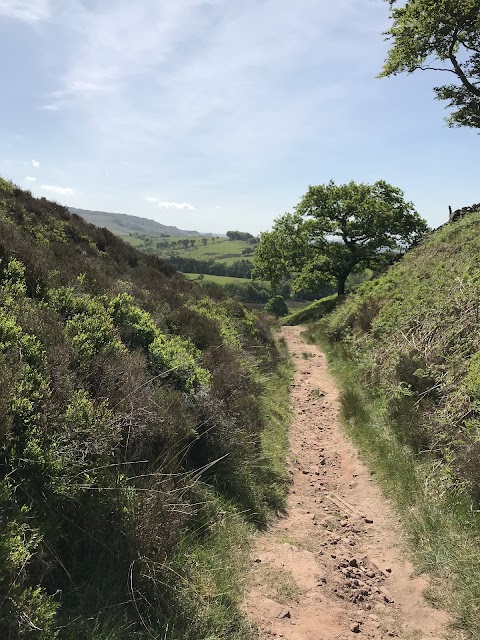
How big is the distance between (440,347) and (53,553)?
6575 mm

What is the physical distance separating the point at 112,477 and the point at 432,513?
3.55 m

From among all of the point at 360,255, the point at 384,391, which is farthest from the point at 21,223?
the point at 360,255

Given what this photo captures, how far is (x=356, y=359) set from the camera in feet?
37.8

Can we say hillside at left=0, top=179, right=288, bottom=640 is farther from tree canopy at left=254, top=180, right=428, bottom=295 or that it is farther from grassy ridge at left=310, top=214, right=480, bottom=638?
tree canopy at left=254, top=180, right=428, bottom=295

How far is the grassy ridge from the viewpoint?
396 cm

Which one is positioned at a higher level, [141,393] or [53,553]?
[141,393]

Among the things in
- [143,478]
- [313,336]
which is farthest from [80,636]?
[313,336]

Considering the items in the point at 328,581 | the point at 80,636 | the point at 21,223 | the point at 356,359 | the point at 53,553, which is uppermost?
the point at 21,223

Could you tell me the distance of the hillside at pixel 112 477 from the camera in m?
2.74

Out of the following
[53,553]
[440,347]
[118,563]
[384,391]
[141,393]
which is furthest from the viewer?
[384,391]

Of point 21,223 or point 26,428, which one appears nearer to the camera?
point 26,428

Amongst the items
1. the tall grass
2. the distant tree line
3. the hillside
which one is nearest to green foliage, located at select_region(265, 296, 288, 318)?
the tall grass

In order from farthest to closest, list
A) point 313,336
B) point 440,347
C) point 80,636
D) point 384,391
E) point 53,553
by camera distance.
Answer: point 313,336 → point 384,391 → point 440,347 → point 53,553 → point 80,636

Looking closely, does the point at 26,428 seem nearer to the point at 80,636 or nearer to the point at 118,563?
the point at 118,563
